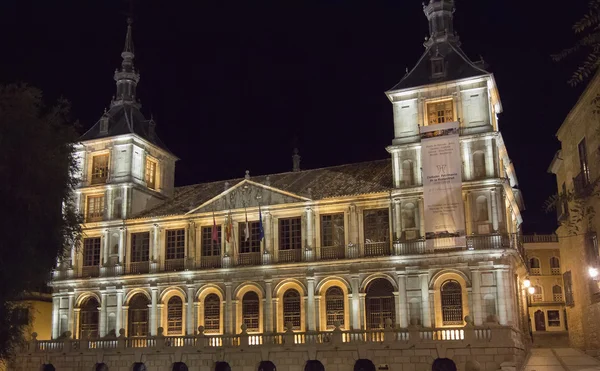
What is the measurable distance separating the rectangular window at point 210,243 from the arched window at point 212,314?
2712mm

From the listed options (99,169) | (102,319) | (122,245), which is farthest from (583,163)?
(99,169)

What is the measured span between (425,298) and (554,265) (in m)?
29.4

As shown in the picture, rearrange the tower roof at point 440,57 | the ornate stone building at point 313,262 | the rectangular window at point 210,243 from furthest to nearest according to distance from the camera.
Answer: the rectangular window at point 210,243, the tower roof at point 440,57, the ornate stone building at point 313,262

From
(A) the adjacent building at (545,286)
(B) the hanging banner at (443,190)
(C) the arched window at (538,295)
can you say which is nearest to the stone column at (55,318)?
(B) the hanging banner at (443,190)

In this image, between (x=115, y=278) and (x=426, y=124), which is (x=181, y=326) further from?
(x=426, y=124)

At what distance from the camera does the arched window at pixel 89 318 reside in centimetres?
4447

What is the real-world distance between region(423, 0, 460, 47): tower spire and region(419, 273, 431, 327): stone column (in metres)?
15.2

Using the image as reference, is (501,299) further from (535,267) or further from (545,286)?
(535,267)

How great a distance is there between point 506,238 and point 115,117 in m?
29.2

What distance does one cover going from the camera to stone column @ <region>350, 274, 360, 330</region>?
3822 cm

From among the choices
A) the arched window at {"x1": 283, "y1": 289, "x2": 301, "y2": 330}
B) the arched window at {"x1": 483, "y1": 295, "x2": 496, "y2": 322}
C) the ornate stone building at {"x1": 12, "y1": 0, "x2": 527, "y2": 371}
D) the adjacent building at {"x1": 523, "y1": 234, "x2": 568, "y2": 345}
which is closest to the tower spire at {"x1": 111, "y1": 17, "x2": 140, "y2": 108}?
the ornate stone building at {"x1": 12, "y1": 0, "x2": 527, "y2": 371}

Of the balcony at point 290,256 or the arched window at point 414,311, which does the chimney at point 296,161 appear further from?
the arched window at point 414,311

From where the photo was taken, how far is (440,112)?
39.8 meters


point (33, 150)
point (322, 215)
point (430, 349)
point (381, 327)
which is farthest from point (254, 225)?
point (33, 150)
